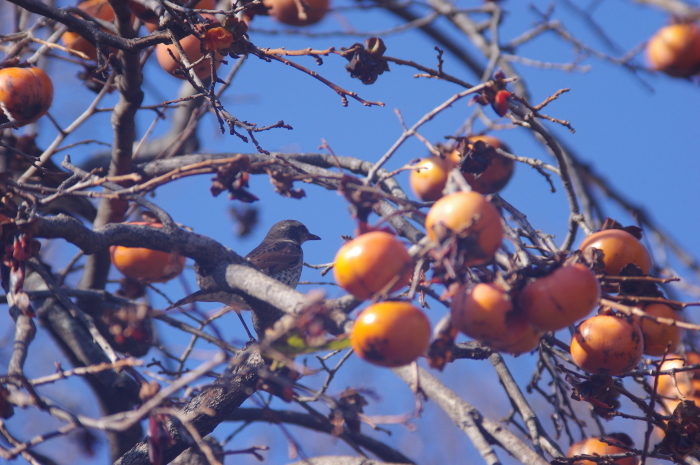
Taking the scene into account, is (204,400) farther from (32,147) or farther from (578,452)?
(32,147)

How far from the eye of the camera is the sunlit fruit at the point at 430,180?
9.34 feet

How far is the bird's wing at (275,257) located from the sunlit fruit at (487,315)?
Result: 3640mm

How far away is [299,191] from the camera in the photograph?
2414mm

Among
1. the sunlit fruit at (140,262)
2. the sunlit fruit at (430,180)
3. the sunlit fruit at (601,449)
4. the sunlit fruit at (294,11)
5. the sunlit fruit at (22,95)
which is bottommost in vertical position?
the sunlit fruit at (601,449)

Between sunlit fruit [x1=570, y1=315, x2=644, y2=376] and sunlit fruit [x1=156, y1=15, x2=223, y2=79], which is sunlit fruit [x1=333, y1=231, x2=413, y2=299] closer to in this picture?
sunlit fruit [x1=570, y1=315, x2=644, y2=376]

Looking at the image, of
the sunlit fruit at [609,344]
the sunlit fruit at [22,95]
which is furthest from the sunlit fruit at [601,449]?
the sunlit fruit at [22,95]

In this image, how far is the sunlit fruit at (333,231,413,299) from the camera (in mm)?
1651

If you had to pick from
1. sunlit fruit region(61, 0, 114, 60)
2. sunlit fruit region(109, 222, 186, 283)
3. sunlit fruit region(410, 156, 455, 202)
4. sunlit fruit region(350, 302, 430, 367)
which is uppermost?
sunlit fruit region(61, 0, 114, 60)

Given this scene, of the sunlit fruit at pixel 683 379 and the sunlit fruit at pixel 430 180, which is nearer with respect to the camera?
the sunlit fruit at pixel 430 180

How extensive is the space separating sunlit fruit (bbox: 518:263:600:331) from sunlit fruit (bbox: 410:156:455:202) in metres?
1.14

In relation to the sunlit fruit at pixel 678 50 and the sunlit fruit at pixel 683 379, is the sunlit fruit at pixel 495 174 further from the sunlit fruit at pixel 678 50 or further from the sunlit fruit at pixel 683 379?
the sunlit fruit at pixel 683 379

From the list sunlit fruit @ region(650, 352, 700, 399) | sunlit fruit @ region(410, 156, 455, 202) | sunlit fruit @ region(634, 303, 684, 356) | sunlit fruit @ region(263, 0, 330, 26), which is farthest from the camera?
sunlit fruit @ region(263, 0, 330, 26)

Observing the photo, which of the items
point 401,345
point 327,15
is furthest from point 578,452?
point 327,15

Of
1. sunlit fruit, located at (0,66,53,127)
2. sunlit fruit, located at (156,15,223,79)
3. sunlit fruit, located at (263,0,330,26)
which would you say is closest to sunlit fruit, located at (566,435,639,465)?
sunlit fruit, located at (263,0,330,26)
